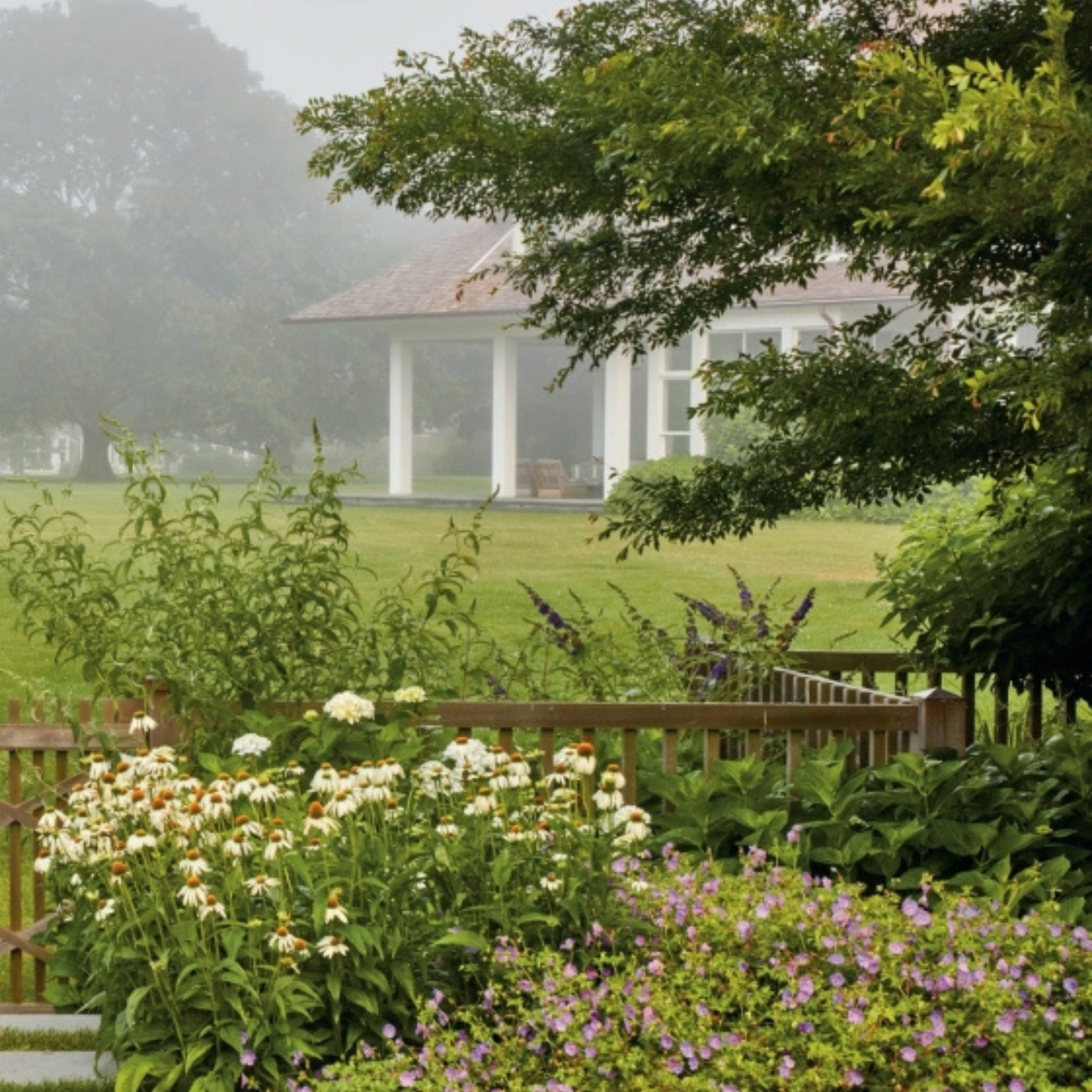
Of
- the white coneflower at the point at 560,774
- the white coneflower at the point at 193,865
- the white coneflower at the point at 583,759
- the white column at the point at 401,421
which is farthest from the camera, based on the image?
the white column at the point at 401,421

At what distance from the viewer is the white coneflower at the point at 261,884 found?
3609mm

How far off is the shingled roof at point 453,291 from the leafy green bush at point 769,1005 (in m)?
17.4

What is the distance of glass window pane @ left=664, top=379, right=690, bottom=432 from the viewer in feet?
82.9

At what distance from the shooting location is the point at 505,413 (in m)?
22.9

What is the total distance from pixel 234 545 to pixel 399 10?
6924cm

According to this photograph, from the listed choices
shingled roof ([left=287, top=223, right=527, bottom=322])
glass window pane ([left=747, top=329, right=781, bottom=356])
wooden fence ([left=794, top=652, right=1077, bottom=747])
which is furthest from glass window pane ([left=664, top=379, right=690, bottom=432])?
wooden fence ([left=794, top=652, right=1077, bottom=747])

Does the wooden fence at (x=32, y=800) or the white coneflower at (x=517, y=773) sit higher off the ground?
the white coneflower at (x=517, y=773)

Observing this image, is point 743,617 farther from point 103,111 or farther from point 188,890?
point 103,111

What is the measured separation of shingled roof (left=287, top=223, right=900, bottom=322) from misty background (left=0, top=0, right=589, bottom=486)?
134 inches

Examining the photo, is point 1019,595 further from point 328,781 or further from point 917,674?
point 328,781

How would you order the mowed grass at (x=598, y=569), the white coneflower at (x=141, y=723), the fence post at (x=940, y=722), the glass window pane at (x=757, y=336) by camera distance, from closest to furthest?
the white coneflower at (x=141, y=723) < the fence post at (x=940, y=722) < the mowed grass at (x=598, y=569) < the glass window pane at (x=757, y=336)

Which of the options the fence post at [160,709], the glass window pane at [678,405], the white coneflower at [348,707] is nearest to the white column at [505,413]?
the glass window pane at [678,405]

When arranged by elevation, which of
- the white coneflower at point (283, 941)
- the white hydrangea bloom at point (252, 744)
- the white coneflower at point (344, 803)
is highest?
the white hydrangea bloom at point (252, 744)

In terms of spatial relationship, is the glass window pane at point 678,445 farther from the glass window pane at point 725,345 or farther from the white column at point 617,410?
the glass window pane at point 725,345
